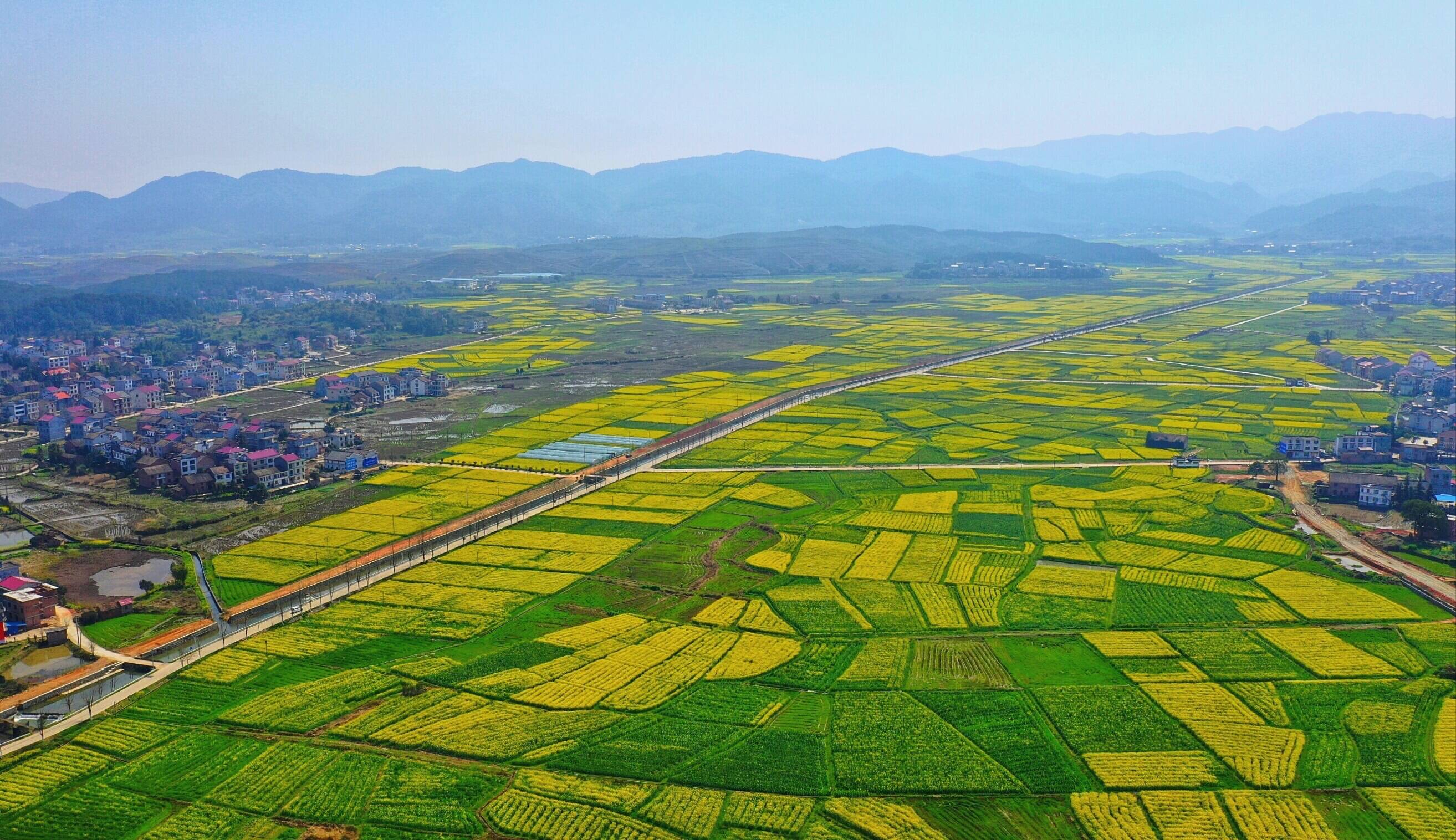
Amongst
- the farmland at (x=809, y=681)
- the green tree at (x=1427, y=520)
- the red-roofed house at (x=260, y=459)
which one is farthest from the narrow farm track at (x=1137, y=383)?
the red-roofed house at (x=260, y=459)

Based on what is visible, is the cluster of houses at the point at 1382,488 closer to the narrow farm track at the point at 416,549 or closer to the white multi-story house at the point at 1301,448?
the white multi-story house at the point at 1301,448

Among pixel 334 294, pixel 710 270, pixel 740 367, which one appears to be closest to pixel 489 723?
pixel 740 367

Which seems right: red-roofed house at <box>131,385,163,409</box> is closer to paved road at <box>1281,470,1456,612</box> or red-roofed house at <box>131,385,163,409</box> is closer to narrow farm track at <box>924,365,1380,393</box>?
narrow farm track at <box>924,365,1380,393</box>

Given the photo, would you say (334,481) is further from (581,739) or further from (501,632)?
(581,739)

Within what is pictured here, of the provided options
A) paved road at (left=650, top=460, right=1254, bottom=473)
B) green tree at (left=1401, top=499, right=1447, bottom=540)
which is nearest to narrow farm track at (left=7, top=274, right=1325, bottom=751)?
paved road at (left=650, top=460, right=1254, bottom=473)

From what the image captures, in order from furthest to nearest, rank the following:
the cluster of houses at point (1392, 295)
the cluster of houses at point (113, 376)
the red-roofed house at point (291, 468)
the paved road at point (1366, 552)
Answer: the cluster of houses at point (1392, 295) < the cluster of houses at point (113, 376) < the red-roofed house at point (291, 468) < the paved road at point (1366, 552)

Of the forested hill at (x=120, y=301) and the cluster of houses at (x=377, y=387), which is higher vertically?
the forested hill at (x=120, y=301)

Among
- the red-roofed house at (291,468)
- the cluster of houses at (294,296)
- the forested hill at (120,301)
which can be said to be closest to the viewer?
the red-roofed house at (291,468)
